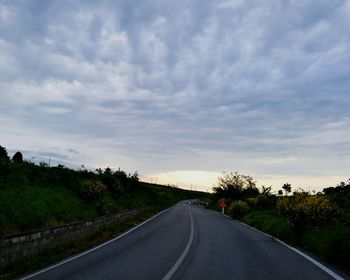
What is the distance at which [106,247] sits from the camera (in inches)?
625

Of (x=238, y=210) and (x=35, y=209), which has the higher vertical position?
(x=238, y=210)

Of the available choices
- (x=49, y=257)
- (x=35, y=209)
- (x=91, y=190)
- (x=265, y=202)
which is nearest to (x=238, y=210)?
(x=265, y=202)

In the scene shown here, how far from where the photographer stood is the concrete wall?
11922 millimetres

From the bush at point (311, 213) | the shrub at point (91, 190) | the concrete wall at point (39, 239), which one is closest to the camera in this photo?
the concrete wall at point (39, 239)

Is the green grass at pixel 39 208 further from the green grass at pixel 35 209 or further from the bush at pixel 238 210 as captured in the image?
the bush at pixel 238 210

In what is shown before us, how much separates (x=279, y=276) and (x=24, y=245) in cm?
737

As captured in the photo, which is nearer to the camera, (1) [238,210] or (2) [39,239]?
(2) [39,239]

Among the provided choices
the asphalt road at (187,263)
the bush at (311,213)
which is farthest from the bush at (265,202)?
the asphalt road at (187,263)

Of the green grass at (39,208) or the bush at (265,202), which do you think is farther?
the bush at (265,202)

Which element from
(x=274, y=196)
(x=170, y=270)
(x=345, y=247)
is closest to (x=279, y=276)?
(x=170, y=270)

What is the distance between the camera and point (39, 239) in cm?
1433

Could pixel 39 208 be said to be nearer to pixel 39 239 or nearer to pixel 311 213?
pixel 39 239

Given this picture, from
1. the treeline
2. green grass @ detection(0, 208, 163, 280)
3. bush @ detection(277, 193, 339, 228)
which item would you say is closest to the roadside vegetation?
bush @ detection(277, 193, 339, 228)

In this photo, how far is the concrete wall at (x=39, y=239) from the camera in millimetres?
11922
